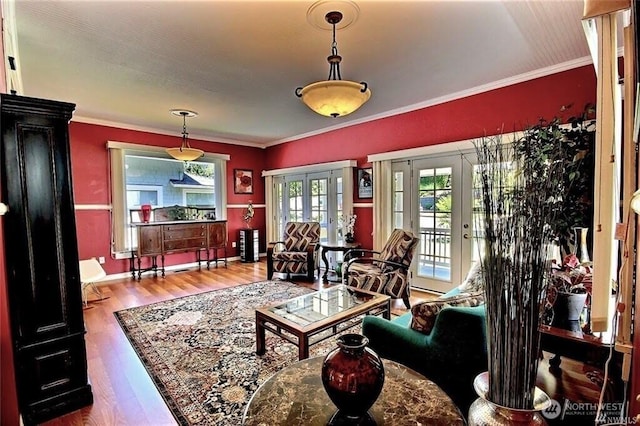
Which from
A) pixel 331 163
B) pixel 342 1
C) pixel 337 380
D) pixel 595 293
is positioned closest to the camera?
pixel 337 380

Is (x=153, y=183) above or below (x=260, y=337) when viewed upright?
above

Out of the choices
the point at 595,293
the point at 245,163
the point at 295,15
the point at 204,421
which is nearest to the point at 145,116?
the point at 245,163

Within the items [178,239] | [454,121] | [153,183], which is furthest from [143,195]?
[454,121]

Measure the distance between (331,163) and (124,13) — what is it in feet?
12.7

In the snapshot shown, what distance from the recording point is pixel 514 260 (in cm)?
92

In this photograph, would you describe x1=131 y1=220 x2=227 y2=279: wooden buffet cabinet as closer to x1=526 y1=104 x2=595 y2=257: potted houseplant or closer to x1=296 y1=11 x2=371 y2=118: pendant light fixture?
x1=296 y1=11 x2=371 y2=118: pendant light fixture

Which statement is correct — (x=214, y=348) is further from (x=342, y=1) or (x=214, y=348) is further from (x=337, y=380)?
(x=342, y=1)

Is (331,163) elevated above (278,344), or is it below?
above

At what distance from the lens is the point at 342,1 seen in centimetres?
208

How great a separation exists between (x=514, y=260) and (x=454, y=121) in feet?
12.1

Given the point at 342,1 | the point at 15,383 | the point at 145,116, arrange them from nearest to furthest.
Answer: the point at 15,383 → the point at 342,1 → the point at 145,116

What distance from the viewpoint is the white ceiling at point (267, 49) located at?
220 cm

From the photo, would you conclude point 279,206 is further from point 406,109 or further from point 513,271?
point 513,271

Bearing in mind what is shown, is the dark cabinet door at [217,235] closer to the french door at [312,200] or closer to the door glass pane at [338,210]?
the french door at [312,200]
